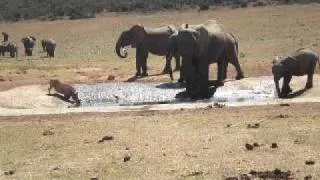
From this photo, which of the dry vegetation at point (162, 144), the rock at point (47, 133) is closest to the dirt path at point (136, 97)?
the dry vegetation at point (162, 144)

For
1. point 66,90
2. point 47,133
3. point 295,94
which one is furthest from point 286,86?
point 47,133

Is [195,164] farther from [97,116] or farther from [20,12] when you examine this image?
[20,12]

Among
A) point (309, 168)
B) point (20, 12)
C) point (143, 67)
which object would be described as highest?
point (309, 168)

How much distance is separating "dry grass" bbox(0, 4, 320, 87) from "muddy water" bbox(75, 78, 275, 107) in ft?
7.93

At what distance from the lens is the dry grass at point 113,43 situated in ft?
90.5

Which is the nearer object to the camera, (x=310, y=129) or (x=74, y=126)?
(x=310, y=129)

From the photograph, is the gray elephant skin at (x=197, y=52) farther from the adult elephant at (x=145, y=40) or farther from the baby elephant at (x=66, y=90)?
the adult elephant at (x=145, y=40)

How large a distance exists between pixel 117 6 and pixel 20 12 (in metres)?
10.00

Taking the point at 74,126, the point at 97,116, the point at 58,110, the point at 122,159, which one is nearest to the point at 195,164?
the point at 122,159

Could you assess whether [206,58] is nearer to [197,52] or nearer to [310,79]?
[197,52]

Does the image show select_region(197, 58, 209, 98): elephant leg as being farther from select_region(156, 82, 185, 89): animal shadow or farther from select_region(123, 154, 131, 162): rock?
select_region(123, 154, 131, 162): rock

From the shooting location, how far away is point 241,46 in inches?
1464

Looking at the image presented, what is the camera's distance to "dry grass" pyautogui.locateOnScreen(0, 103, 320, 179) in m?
11.2

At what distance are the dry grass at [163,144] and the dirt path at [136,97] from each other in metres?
1.58
